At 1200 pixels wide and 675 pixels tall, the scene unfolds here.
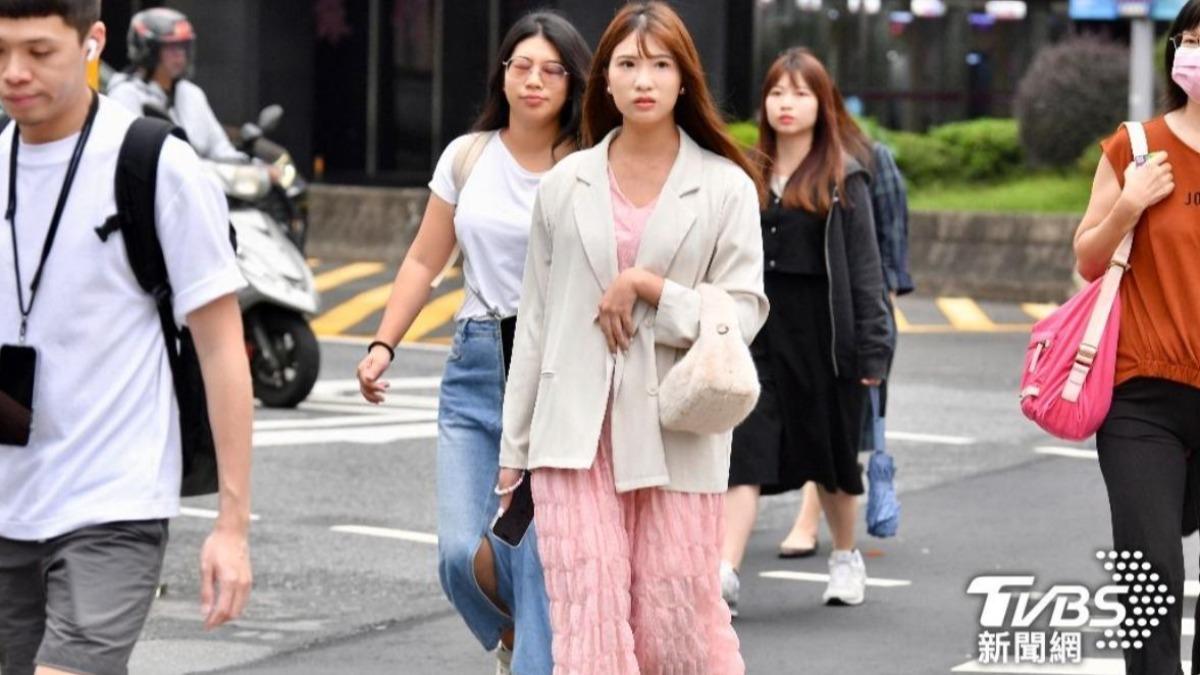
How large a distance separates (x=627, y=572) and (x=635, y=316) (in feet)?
1.81

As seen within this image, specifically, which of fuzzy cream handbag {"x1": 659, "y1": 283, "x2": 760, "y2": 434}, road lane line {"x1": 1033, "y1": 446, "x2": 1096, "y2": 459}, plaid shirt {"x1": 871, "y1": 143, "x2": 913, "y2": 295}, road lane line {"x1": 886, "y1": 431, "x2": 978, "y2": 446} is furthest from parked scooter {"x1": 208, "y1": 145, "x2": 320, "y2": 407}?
fuzzy cream handbag {"x1": 659, "y1": 283, "x2": 760, "y2": 434}

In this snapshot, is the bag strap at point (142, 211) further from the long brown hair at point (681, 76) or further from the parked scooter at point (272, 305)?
the parked scooter at point (272, 305)

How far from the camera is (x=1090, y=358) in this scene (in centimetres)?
582

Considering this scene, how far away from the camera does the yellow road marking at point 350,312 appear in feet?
59.6

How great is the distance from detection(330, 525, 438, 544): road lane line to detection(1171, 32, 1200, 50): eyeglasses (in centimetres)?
447

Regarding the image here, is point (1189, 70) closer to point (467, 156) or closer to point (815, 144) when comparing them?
point (467, 156)

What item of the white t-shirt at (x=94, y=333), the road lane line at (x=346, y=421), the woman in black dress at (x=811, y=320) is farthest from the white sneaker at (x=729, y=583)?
the road lane line at (x=346, y=421)

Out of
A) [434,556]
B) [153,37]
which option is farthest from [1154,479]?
[153,37]

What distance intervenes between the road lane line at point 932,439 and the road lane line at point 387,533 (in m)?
3.63

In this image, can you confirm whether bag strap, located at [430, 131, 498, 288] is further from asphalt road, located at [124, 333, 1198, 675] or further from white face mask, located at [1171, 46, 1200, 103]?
white face mask, located at [1171, 46, 1200, 103]

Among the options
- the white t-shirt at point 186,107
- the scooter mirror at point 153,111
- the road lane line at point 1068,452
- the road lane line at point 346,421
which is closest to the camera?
the scooter mirror at point 153,111

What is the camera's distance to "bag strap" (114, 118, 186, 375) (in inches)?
169

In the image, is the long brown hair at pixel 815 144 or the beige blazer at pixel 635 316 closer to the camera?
the beige blazer at pixel 635 316

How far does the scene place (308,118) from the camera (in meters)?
29.4
